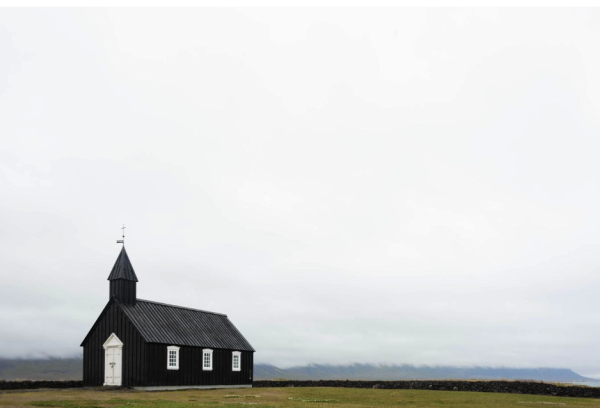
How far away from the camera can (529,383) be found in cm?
4766

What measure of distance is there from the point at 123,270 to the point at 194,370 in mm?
11179

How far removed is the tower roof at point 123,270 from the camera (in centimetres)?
5212

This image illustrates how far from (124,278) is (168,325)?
5955 millimetres

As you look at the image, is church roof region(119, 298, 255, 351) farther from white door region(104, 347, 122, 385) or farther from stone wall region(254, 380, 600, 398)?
stone wall region(254, 380, 600, 398)


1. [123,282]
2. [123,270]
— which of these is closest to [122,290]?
[123,282]

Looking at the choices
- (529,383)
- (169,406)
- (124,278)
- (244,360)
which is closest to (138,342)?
(124,278)

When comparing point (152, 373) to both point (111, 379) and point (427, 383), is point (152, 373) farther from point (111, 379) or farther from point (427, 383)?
point (427, 383)

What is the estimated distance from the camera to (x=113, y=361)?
49.8 m

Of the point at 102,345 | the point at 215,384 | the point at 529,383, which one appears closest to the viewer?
the point at 529,383

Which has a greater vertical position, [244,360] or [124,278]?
[124,278]

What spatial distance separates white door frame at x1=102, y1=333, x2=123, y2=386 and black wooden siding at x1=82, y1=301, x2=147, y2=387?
35 cm

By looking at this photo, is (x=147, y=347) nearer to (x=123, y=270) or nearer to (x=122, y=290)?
(x=122, y=290)

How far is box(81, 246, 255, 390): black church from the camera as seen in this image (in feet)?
160

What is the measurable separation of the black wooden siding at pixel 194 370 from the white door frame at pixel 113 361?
295 cm
